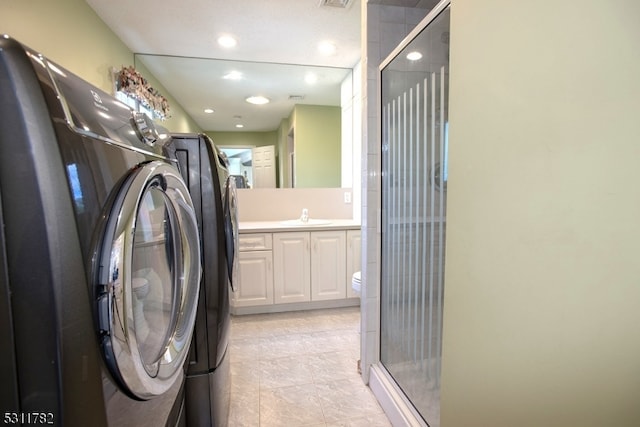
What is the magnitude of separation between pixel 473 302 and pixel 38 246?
905mm

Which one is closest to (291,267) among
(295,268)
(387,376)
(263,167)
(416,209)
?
(295,268)

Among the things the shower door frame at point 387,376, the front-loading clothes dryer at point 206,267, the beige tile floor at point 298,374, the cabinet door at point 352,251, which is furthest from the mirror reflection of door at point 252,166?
the front-loading clothes dryer at point 206,267

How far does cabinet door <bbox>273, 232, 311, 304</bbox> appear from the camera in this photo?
254 centimetres

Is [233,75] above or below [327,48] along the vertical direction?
below

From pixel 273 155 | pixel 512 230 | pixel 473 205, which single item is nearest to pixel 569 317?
pixel 512 230

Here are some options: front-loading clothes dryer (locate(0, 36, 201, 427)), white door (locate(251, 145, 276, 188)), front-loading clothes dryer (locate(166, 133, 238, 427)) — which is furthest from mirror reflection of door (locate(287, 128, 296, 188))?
front-loading clothes dryer (locate(0, 36, 201, 427))

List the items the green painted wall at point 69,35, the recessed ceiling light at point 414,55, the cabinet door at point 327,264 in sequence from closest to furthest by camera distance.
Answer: the recessed ceiling light at point 414,55
the green painted wall at point 69,35
the cabinet door at point 327,264

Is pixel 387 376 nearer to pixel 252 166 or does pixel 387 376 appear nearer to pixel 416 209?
pixel 416 209

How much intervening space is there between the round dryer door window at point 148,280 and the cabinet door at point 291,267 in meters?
1.52

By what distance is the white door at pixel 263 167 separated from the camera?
10.0ft

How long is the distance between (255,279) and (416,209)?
1712mm

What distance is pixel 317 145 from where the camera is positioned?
3.14 meters

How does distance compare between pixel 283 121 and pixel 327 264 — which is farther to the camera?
pixel 283 121

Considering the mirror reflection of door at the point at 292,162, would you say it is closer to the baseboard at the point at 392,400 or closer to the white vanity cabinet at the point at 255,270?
the white vanity cabinet at the point at 255,270
